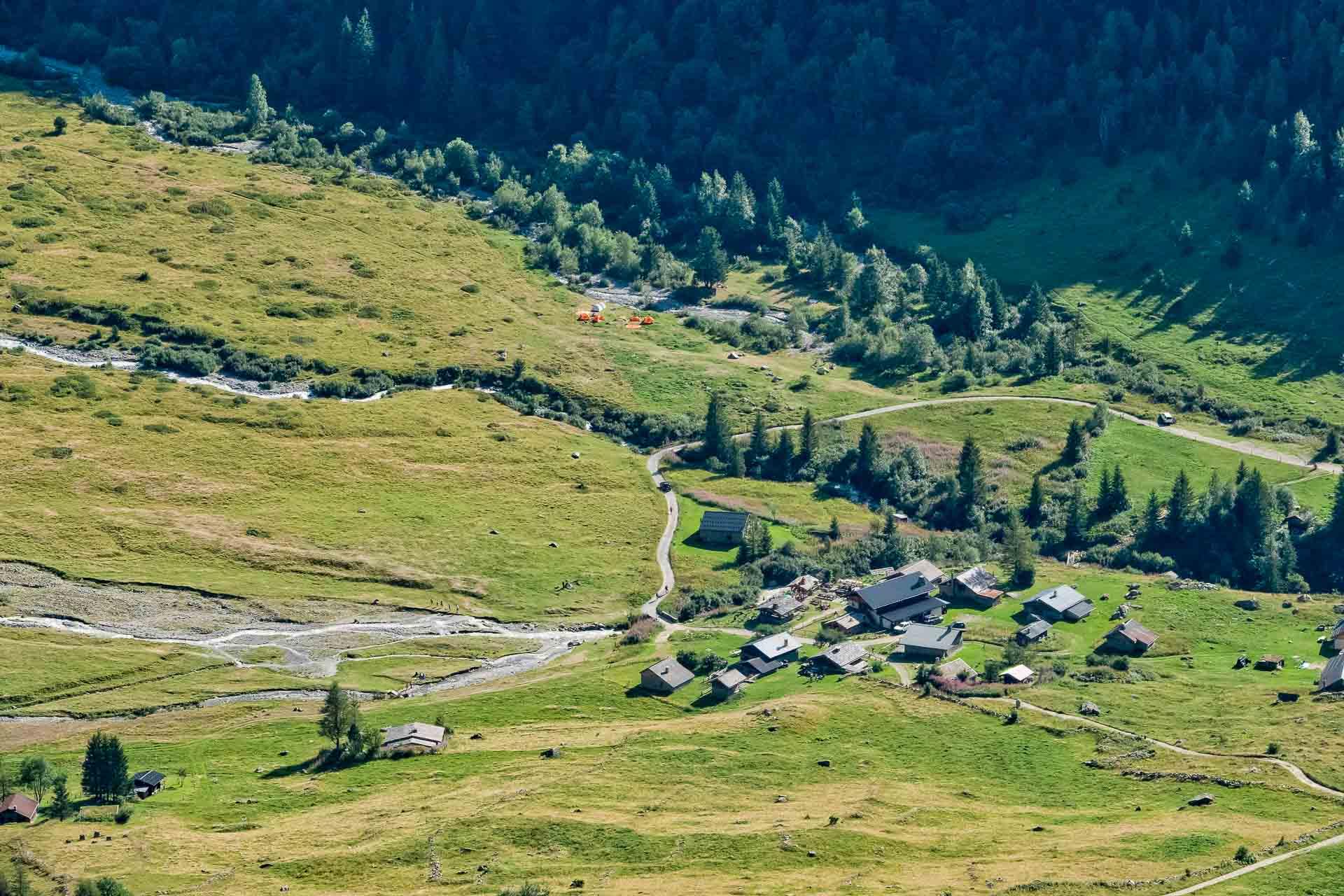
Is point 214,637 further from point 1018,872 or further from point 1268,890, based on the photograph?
point 1268,890

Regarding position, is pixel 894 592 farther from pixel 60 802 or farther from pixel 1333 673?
pixel 60 802

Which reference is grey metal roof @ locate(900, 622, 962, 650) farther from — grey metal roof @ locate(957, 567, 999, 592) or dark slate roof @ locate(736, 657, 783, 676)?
grey metal roof @ locate(957, 567, 999, 592)

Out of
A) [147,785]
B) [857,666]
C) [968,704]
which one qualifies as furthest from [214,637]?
[968,704]

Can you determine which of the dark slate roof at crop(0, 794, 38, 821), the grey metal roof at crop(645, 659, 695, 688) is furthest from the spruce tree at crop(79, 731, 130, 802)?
the grey metal roof at crop(645, 659, 695, 688)

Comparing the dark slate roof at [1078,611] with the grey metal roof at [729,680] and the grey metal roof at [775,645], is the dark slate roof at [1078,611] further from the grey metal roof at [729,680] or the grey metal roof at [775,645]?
the grey metal roof at [729,680]

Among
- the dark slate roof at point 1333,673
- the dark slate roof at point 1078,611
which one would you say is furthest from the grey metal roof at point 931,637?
the dark slate roof at point 1333,673

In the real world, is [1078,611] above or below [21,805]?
above

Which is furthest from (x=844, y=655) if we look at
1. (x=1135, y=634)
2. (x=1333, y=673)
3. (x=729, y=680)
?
(x=1333, y=673)
